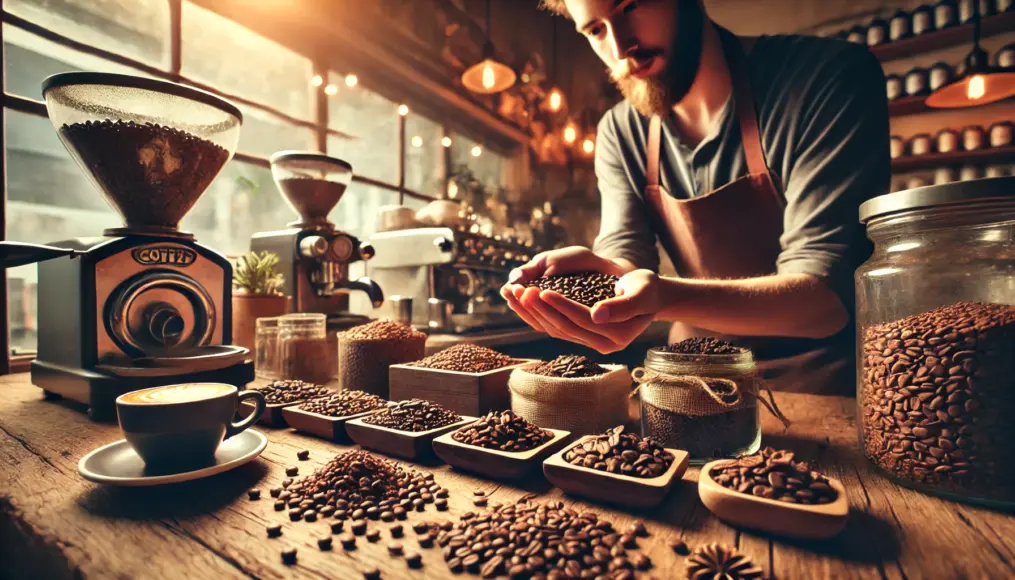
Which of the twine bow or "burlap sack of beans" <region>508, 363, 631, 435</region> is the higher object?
the twine bow

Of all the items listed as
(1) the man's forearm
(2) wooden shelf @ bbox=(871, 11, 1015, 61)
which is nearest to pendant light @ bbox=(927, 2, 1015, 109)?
(2) wooden shelf @ bbox=(871, 11, 1015, 61)

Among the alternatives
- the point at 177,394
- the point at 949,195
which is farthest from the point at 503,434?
the point at 949,195

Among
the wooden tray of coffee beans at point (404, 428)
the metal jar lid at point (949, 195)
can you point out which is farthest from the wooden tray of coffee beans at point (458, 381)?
the metal jar lid at point (949, 195)

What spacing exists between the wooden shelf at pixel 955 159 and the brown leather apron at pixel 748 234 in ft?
9.08

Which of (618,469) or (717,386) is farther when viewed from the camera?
(717,386)

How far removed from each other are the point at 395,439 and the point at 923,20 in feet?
15.5

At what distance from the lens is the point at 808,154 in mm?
1524

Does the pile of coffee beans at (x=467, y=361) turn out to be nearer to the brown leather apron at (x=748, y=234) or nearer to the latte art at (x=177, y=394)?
the latte art at (x=177, y=394)

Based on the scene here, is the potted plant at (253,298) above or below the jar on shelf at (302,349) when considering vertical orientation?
above

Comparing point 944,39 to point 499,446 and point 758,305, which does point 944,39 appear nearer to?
point 758,305

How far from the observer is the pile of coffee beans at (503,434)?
2.72 feet

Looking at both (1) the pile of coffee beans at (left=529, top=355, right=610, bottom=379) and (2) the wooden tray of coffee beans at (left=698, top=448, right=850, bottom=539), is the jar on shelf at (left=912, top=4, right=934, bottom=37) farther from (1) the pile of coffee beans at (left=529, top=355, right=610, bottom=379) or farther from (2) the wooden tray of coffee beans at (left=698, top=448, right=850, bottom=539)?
(2) the wooden tray of coffee beans at (left=698, top=448, right=850, bottom=539)

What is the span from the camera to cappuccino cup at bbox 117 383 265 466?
2.48 feet

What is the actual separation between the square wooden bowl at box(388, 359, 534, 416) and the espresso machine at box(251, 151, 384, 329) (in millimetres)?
678
